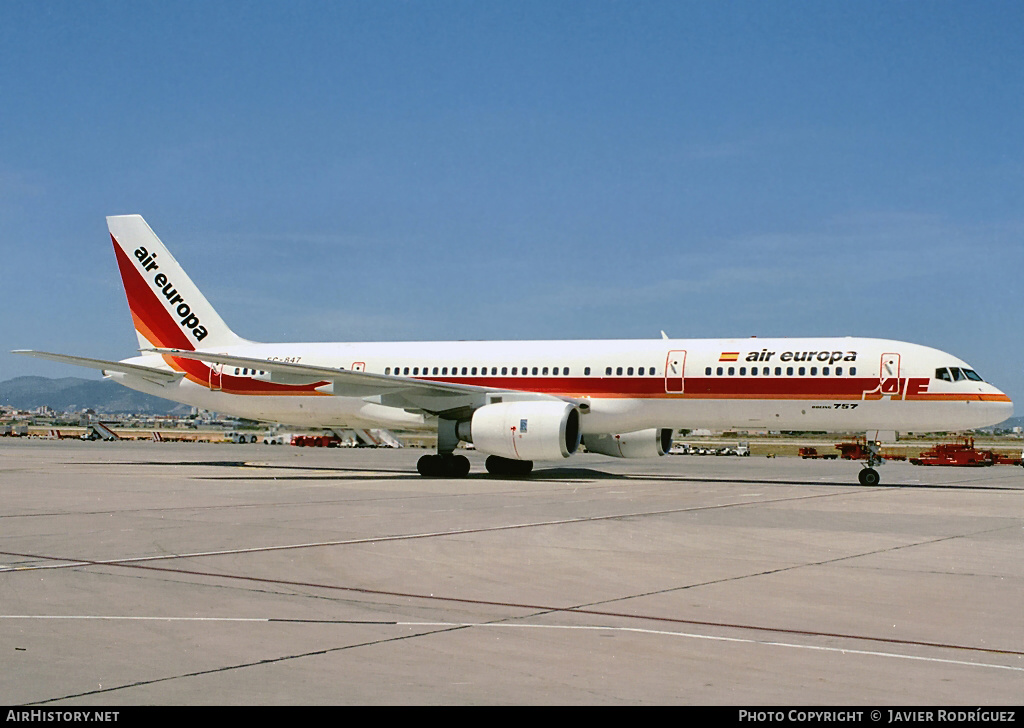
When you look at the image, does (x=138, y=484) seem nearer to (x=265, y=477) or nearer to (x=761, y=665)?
(x=265, y=477)

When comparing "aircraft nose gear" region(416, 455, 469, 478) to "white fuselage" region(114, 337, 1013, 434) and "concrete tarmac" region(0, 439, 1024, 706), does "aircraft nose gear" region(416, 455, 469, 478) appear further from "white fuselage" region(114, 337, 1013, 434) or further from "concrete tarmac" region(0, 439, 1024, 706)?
"concrete tarmac" region(0, 439, 1024, 706)

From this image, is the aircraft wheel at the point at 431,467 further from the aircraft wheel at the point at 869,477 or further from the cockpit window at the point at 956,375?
the cockpit window at the point at 956,375

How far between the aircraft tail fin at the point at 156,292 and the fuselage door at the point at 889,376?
21362 millimetres

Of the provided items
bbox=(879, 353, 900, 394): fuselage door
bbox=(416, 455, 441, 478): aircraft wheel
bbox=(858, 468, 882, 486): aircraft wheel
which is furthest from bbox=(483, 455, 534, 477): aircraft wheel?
bbox=(879, 353, 900, 394): fuselage door

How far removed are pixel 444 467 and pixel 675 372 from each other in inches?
275

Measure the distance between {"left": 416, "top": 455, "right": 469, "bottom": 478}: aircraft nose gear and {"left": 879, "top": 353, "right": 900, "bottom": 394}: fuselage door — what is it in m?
11.3

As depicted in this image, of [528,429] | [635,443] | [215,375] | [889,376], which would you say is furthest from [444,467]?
[889,376]

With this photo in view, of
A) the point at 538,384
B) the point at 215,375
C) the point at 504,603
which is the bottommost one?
the point at 504,603

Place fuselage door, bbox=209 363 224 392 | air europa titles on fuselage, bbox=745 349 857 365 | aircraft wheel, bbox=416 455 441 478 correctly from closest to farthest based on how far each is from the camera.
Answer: air europa titles on fuselage, bbox=745 349 857 365 < aircraft wheel, bbox=416 455 441 478 < fuselage door, bbox=209 363 224 392

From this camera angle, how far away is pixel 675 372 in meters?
27.8

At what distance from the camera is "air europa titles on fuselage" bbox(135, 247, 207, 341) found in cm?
3438

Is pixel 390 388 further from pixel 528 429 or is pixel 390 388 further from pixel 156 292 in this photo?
pixel 156 292
